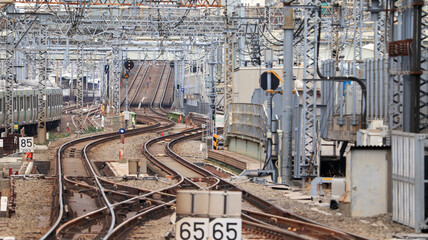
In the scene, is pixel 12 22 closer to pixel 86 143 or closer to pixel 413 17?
pixel 86 143

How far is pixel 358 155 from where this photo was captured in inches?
577

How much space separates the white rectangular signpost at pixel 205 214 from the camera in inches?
345

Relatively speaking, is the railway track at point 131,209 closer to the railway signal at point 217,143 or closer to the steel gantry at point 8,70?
the railway signal at point 217,143

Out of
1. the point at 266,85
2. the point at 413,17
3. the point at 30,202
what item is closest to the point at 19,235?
the point at 30,202

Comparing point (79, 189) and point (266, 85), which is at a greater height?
point (266, 85)

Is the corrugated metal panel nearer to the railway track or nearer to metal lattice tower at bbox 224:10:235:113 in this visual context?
the railway track

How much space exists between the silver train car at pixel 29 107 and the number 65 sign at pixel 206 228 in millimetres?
30889

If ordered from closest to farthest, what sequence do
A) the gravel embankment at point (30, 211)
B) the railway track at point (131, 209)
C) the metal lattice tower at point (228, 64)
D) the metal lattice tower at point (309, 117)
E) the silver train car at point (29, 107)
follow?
the railway track at point (131, 209) → the gravel embankment at point (30, 211) → the metal lattice tower at point (309, 117) → the metal lattice tower at point (228, 64) → the silver train car at point (29, 107)

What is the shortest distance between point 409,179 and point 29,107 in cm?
3330

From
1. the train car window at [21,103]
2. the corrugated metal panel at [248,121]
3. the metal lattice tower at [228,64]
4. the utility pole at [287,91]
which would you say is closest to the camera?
the utility pole at [287,91]

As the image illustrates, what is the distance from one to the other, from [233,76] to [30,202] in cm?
1877

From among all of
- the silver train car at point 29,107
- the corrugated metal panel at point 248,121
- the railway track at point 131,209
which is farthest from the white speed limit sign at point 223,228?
the silver train car at point 29,107

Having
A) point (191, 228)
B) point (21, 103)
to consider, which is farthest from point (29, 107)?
point (191, 228)

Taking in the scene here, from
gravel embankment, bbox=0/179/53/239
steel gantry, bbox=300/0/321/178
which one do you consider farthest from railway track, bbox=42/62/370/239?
steel gantry, bbox=300/0/321/178
